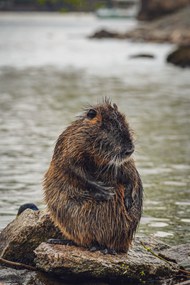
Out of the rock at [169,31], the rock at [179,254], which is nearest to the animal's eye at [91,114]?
the rock at [179,254]

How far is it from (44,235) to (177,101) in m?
20.1

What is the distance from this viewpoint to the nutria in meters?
8.55

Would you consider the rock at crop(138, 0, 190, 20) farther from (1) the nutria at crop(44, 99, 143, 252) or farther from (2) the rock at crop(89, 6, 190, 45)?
(1) the nutria at crop(44, 99, 143, 252)

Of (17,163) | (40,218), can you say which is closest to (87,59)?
A: (17,163)

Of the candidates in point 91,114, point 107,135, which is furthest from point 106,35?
point 107,135

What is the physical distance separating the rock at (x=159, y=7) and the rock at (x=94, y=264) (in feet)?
404

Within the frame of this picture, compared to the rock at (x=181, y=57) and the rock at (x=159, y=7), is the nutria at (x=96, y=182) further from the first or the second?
the rock at (x=159, y=7)

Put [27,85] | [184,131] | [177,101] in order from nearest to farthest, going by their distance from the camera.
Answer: [184,131] < [177,101] < [27,85]

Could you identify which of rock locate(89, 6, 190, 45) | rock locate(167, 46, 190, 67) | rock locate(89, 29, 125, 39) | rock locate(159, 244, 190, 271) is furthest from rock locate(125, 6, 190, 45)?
rock locate(159, 244, 190, 271)

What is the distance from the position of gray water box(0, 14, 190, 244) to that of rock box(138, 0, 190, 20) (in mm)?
83329

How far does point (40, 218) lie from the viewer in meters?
9.44

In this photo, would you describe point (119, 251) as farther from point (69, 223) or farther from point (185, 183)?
point (185, 183)

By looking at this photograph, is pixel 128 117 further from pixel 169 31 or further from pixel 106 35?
pixel 106 35

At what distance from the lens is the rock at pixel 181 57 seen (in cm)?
4937
